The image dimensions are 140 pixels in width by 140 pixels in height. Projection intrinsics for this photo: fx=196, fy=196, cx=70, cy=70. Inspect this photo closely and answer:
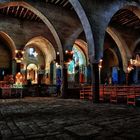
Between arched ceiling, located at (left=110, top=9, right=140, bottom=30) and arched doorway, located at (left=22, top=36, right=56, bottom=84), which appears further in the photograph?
arched doorway, located at (left=22, top=36, right=56, bottom=84)

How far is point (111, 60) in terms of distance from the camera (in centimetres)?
2998

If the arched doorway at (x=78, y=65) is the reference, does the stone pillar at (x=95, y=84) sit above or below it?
below

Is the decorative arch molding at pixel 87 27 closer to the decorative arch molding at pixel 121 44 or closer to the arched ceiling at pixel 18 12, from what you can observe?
the arched ceiling at pixel 18 12

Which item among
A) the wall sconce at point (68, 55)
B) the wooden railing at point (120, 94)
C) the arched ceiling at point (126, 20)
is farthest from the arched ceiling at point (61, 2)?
the wooden railing at point (120, 94)

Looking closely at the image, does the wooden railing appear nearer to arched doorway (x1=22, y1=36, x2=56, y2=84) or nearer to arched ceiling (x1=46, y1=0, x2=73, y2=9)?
arched ceiling (x1=46, y1=0, x2=73, y2=9)

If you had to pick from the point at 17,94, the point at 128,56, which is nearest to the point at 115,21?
the point at 128,56

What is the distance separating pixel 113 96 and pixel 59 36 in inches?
267

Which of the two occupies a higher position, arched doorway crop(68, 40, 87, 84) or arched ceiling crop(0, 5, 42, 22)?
arched ceiling crop(0, 5, 42, 22)

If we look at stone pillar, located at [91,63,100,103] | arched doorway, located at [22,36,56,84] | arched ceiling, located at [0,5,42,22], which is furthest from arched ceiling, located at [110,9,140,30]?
arched doorway, located at [22,36,56,84]

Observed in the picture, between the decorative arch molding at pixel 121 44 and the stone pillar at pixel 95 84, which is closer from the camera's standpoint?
the stone pillar at pixel 95 84

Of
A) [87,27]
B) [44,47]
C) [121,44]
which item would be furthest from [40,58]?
[87,27]

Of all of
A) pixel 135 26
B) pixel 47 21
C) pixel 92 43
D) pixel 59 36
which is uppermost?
pixel 135 26

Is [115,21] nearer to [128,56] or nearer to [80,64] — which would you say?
[128,56]

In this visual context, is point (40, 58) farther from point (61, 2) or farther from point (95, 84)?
point (95, 84)
